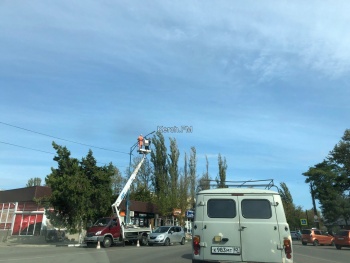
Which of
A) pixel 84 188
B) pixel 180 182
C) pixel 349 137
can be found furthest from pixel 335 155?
pixel 84 188

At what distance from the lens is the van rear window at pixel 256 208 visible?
8680mm

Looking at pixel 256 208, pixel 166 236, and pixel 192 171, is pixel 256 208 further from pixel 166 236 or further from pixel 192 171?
pixel 192 171

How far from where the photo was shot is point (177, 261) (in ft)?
50.5

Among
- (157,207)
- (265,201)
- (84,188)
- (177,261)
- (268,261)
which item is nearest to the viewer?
(268,261)

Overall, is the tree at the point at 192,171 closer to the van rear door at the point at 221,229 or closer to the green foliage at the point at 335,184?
the green foliage at the point at 335,184

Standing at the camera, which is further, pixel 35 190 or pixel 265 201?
pixel 35 190

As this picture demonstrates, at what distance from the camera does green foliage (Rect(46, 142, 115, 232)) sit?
27.3 m

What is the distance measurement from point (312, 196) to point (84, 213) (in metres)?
40.9

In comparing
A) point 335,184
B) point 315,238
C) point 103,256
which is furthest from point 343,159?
point 103,256

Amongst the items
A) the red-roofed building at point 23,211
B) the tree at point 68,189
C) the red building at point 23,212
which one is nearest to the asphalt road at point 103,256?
the tree at point 68,189

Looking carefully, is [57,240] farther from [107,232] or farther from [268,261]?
[268,261]

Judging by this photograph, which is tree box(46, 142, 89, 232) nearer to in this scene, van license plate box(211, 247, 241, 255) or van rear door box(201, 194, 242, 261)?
van rear door box(201, 194, 242, 261)

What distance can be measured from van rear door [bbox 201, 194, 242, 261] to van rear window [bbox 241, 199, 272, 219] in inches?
8.6

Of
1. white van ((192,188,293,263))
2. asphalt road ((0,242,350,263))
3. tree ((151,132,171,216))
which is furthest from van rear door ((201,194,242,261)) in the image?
tree ((151,132,171,216))
